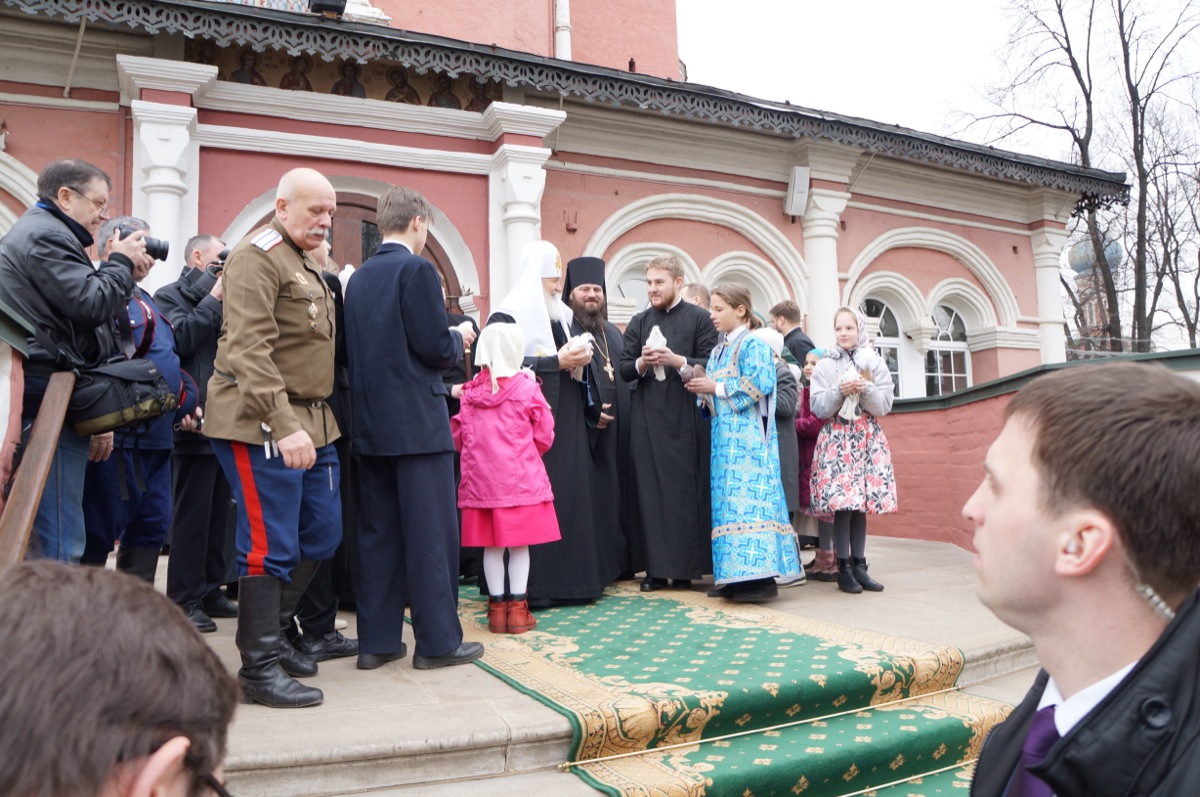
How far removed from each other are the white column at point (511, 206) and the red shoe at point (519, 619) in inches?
196

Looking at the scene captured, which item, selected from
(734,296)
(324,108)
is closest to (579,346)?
(734,296)

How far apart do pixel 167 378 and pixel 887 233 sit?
10070 mm

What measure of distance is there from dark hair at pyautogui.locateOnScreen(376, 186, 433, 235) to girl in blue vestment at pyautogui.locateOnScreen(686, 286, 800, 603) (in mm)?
1974

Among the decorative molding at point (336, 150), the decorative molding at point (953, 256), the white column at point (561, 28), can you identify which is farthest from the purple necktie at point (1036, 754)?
the white column at point (561, 28)

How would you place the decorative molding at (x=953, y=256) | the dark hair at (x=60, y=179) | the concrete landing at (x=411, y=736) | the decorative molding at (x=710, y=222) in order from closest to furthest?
the concrete landing at (x=411, y=736)
the dark hair at (x=60, y=179)
the decorative molding at (x=710, y=222)
the decorative molding at (x=953, y=256)

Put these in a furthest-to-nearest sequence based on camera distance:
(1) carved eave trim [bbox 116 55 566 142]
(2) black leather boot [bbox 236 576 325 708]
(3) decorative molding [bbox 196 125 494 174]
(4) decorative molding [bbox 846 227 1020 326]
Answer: (4) decorative molding [bbox 846 227 1020 326]
(3) decorative molding [bbox 196 125 494 174]
(1) carved eave trim [bbox 116 55 566 142]
(2) black leather boot [bbox 236 576 325 708]

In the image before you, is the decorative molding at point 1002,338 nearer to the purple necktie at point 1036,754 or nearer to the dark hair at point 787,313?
the dark hair at point 787,313

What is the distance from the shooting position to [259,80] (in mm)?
8594

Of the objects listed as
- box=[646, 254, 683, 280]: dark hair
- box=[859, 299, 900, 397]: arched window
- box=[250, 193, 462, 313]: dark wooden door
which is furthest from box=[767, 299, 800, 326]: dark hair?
box=[859, 299, 900, 397]: arched window

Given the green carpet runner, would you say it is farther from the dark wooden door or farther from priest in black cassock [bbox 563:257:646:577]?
the dark wooden door

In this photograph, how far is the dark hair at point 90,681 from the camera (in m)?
0.72

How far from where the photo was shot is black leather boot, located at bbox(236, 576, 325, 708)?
Answer: 130 inches

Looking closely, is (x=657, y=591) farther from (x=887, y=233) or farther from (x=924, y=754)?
(x=887, y=233)

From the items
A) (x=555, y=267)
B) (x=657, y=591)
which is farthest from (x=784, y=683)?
(x=555, y=267)
